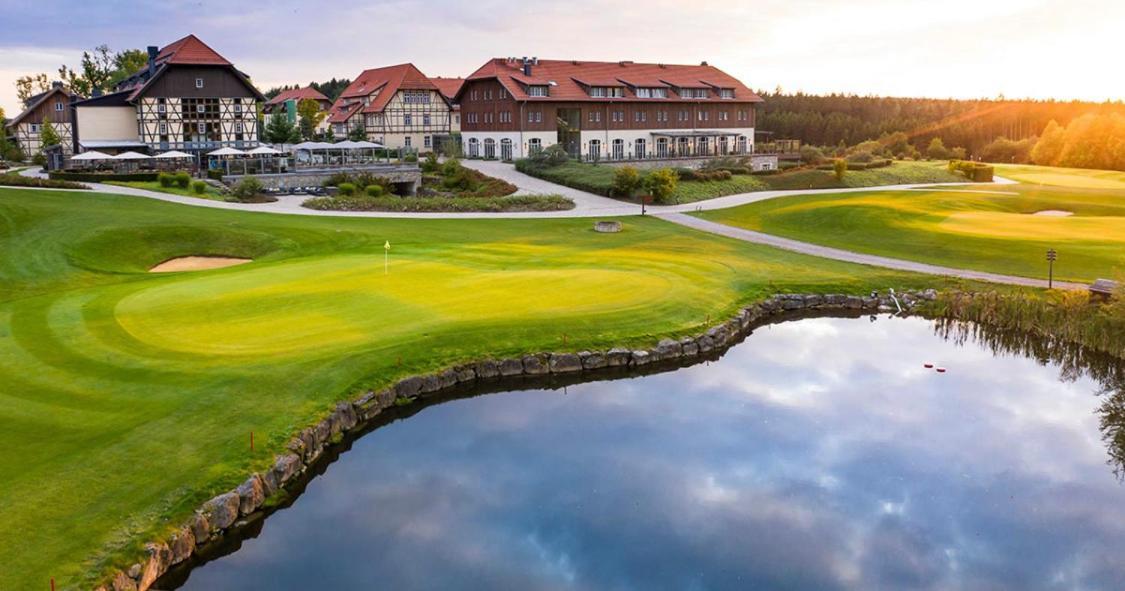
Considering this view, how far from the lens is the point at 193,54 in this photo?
5397cm

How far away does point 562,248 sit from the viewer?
107ft

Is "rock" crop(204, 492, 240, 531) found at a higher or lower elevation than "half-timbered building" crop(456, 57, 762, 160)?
lower

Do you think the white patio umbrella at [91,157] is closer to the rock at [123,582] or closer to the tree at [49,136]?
the tree at [49,136]

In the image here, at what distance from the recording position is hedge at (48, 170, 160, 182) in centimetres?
4597

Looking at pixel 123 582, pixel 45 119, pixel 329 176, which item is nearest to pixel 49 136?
pixel 45 119

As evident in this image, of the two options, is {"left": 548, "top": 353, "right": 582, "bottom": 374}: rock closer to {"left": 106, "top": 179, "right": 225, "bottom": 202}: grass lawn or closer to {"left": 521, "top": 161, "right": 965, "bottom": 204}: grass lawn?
{"left": 521, "top": 161, "right": 965, "bottom": 204}: grass lawn

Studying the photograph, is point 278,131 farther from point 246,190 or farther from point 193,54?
point 246,190

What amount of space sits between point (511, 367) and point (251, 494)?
24.4ft

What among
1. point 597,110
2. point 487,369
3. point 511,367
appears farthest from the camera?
point 597,110

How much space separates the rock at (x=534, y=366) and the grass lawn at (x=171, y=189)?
29746mm

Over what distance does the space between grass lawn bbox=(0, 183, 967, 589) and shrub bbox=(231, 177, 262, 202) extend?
564cm

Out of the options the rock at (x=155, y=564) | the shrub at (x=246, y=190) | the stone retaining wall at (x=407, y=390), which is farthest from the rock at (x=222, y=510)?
the shrub at (x=246, y=190)

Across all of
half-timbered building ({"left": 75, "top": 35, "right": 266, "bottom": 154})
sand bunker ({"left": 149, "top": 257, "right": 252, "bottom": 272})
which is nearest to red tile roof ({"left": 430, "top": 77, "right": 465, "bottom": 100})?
half-timbered building ({"left": 75, "top": 35, "right": 266, "bottom": 154})

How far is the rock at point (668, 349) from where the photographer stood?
20.6 metres
